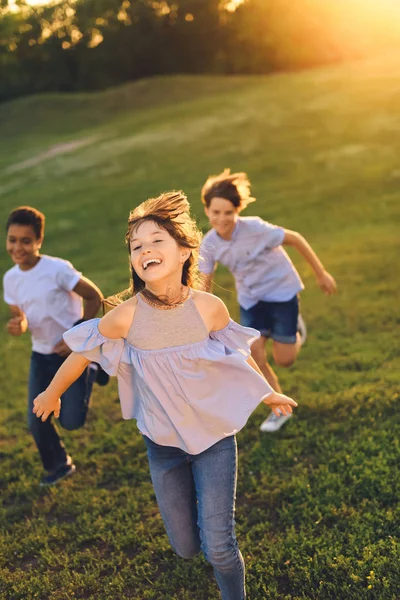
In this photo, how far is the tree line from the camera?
55.5 metres

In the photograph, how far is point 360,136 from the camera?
27156 millimetres

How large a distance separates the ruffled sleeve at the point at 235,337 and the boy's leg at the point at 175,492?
0.64 metres

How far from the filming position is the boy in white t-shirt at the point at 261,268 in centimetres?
604

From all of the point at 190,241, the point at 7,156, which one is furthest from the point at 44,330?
the point at 7,156

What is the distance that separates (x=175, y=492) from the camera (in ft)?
12.5

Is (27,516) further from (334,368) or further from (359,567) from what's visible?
(334,368)

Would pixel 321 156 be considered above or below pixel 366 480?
above

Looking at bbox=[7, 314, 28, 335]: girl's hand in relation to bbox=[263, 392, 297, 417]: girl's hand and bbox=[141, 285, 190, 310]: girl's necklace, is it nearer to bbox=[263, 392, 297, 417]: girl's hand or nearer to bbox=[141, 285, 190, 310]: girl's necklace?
bbox=[141, 285, 190, 310]: girl's necklace

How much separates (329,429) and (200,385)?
9.89ft

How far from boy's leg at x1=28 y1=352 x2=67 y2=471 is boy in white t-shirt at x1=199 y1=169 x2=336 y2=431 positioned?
156 cm

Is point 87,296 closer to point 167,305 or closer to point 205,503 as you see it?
point 167,305

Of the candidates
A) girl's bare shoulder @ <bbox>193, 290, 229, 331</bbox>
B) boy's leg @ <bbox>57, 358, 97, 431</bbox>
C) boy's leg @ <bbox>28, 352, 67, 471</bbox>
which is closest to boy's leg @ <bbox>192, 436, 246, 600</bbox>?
girl's bare shoulder @ <bbox>193, 290, 229, 331</bbox>

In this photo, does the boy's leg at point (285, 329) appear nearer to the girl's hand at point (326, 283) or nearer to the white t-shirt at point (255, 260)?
the white t-shirt at point (255, 260)

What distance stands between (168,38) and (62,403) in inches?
2305
